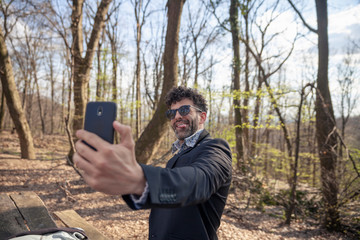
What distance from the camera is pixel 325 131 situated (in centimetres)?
600

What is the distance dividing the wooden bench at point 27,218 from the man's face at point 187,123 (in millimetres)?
1632

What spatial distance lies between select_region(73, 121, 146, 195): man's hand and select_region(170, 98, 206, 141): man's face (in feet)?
4.66

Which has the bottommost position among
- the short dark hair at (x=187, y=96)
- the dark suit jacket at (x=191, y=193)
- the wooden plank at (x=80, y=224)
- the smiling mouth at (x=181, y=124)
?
the wooden plank at (x=80, y=224)

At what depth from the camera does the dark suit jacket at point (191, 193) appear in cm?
75

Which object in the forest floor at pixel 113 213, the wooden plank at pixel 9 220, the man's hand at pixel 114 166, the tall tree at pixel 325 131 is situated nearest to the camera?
the man's hand at pixel 114 166

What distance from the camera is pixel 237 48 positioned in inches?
418

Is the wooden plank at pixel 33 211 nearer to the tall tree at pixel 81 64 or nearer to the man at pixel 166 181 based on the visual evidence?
the man at pixel 166 181

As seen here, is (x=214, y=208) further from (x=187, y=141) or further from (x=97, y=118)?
(x=97, y=118)

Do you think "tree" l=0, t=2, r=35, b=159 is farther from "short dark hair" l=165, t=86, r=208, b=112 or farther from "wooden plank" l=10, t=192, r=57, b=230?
"short dark hair" l=165, t=86, r=208, b=112

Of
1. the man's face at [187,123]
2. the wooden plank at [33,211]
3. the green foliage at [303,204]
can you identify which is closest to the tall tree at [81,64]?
the wooden plank at [33,211]

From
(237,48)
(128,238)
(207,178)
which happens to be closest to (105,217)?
(128,238)

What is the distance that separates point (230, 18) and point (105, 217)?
33.4 feet

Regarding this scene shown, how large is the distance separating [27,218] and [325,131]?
7.12 m

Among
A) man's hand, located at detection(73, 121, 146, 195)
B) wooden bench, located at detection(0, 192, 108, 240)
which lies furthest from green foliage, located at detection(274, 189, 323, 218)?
man's hand, located at detection(73, 121, 146, 195)
